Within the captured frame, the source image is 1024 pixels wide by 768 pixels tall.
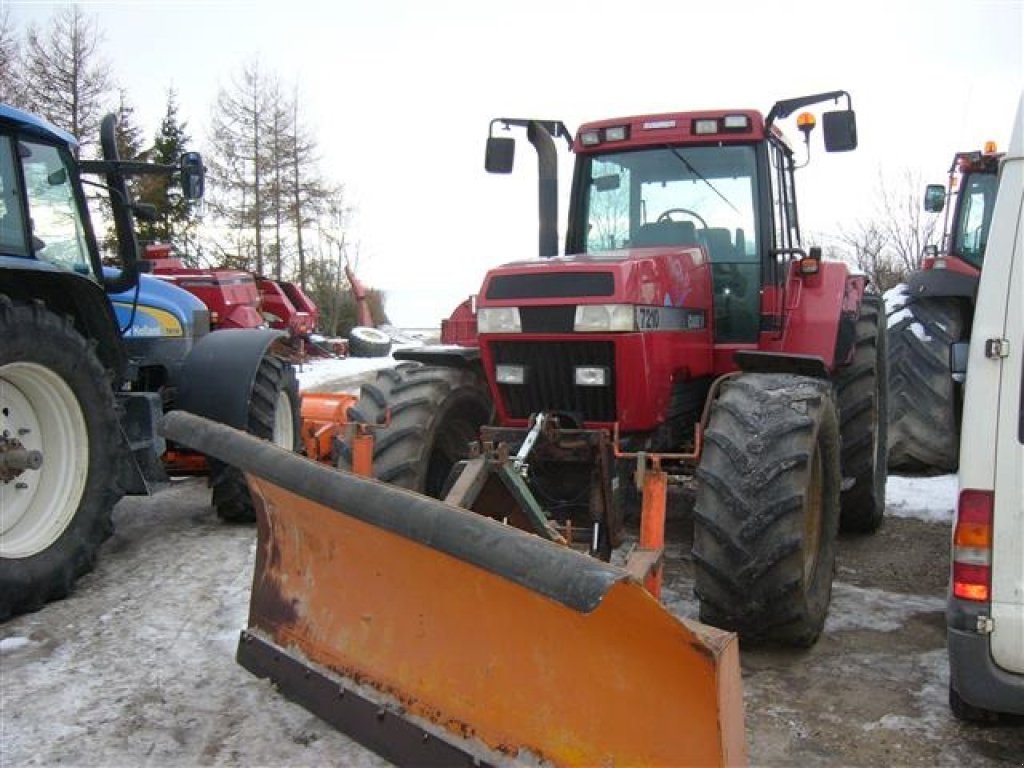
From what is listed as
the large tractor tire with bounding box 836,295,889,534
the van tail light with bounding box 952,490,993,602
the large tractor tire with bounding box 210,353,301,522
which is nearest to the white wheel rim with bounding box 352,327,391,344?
the large tractor tire with bounding box 210,353,301,522

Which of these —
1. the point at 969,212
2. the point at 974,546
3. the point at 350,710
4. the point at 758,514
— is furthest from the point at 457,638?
the point at 969,212

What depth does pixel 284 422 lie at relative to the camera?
22.5ft

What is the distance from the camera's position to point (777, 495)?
3625 millimetres

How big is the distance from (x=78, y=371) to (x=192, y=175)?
71.0 inches

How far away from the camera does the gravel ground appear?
3148mm

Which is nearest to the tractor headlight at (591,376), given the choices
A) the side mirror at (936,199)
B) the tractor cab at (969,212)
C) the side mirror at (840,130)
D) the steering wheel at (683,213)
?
the steering wheel at (683,213)

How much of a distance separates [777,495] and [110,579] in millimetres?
3560

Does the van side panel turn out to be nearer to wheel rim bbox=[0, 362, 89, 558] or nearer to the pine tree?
wheel rim bbox=[0, 362, 89, 558]

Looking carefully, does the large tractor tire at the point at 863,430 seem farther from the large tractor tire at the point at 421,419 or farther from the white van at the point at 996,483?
the white van at the point at 996,483

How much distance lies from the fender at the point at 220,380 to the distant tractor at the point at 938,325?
195 inches

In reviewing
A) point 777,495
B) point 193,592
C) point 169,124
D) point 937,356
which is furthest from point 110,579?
point 169,124

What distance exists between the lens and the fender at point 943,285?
7.64 metres

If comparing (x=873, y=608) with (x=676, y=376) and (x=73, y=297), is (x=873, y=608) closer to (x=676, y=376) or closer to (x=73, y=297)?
(x=676, y=376)

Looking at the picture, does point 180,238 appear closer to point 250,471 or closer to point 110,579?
point 110,579
